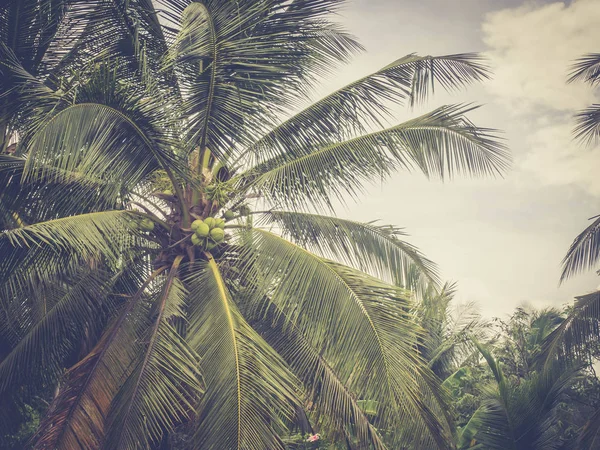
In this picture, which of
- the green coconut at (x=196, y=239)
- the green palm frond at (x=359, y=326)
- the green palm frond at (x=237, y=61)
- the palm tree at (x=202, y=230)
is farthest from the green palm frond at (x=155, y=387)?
the green palm frond at (x=237, y=61)

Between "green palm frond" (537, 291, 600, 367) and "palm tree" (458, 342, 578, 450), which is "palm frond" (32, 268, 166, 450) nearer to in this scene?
"palm tree" (458, 342, 578, 450)

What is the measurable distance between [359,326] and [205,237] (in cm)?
188

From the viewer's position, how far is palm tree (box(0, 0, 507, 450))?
541 centimetres

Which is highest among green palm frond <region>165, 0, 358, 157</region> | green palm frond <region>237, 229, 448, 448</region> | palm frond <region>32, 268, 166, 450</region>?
green palm frond <region>165, 0, 358, 157</region>

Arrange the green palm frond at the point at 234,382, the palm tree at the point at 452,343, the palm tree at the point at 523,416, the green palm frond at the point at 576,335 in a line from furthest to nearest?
1. the palm tree at the point at 452,343
2. the green palm frond at the point at 576,335
3. the palm tree at the point at 523,416
4. the green palm frond at the point at 234,382

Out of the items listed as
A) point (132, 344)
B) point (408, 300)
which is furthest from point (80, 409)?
point (408, 300)

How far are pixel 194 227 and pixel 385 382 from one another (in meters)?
2.50

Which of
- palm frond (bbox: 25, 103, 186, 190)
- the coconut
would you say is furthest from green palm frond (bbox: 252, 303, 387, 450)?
palm frond (bbox: 25, 103, 186, 190)

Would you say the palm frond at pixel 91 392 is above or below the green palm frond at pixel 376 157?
below

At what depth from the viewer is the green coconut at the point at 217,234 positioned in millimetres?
6316

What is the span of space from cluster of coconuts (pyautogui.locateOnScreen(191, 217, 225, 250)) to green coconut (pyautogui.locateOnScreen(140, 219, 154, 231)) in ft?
1.66

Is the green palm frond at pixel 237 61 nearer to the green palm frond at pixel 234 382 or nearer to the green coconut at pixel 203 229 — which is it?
the green coconut at pixel 203 229

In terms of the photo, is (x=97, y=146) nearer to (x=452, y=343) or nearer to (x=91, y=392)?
(x=91, y=392)

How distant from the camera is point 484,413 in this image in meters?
8.41
